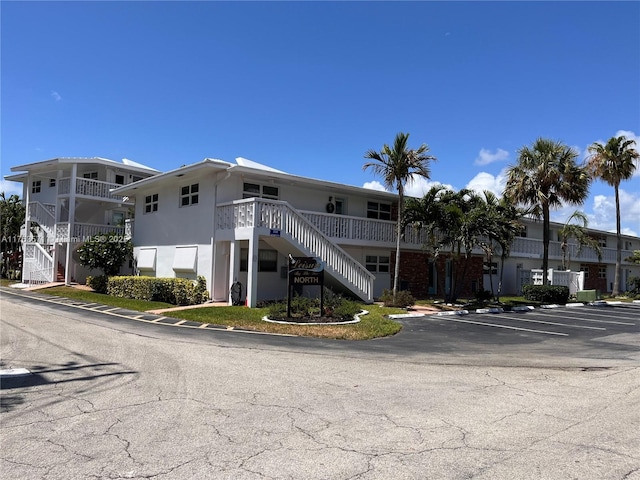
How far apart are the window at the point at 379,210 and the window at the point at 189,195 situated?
8311mm

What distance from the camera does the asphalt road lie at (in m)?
4.19

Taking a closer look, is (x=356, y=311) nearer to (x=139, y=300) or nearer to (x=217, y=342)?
(x=217, y=342)

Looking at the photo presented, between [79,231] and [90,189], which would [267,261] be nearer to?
[79,231]

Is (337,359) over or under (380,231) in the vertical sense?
under

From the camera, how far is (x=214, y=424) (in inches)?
206

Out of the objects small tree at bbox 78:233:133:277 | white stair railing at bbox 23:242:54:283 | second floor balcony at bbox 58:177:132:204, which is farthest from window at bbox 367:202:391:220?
white stair railing at bbox 23:242:54:283

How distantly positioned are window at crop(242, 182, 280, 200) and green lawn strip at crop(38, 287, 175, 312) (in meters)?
5.48

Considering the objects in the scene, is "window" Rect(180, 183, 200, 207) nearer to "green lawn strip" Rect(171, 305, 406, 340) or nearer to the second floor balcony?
"green lawn strip" Rect(171, 305, 406, 340)

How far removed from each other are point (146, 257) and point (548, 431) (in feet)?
72.0

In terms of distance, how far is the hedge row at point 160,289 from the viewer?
19234mm

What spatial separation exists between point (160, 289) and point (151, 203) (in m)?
6.57

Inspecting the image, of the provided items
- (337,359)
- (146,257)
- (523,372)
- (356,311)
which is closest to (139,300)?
(146,257)

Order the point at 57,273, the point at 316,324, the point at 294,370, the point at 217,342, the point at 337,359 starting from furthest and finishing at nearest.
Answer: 1. the point at 57,273
2. the point at 316,324
3. the point at 217,342
4. the point at 337,359
5. the point at 294,370

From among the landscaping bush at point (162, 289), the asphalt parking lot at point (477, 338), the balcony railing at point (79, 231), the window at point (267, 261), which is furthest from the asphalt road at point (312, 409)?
the balcony railing at point (79, 231)
